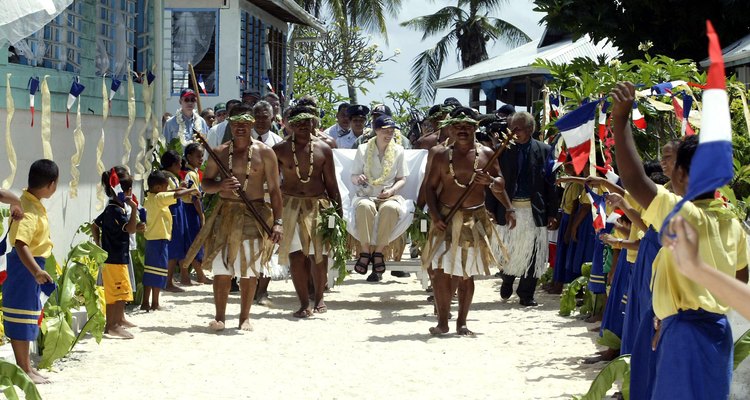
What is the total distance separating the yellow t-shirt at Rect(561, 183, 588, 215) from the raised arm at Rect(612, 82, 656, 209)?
6.91m

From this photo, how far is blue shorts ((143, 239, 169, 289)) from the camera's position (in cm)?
1043

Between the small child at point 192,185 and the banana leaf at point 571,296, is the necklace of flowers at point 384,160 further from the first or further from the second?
the banana leaf at point 571,296

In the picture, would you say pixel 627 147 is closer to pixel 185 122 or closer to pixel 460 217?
pixel 460 217

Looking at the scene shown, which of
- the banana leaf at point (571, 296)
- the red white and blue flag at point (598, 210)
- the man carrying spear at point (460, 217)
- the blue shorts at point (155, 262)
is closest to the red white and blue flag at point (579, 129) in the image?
the red white and blue flag at point (598, 210)

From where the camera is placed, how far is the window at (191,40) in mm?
21562

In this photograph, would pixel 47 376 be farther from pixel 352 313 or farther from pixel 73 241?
pixel 352 313

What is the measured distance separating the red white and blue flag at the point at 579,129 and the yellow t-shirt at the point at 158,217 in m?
5.03

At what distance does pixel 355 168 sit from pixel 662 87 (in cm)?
483

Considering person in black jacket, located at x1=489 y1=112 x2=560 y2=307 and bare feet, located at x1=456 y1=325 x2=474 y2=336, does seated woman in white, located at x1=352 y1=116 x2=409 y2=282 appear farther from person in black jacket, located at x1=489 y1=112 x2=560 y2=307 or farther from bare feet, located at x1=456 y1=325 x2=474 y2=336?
bare feet, located at x1=456 y1=325 x2=474 y2=336

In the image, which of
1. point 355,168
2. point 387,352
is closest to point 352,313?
point 355,168

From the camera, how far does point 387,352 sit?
8.99 m

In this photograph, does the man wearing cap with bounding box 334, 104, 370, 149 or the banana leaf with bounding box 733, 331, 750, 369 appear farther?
the man wearing cap with bounding box 334, 104, 370, 149

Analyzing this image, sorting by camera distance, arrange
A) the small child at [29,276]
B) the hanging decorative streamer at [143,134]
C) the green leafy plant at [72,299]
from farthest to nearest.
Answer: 1. the hanging decorative streamer at [143,134]
2. the green leafy plant at [72,299]
3. the small child at [29,276]

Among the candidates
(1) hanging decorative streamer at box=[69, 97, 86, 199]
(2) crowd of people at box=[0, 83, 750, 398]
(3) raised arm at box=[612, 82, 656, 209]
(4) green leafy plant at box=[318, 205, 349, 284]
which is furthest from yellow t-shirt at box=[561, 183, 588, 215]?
(3) raised arm at box=[612, 82, 656, 209]
